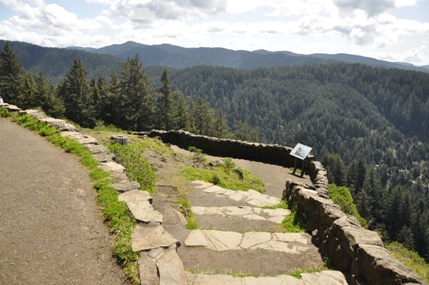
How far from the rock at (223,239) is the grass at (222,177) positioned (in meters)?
4.58

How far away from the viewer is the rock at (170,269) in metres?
3.77

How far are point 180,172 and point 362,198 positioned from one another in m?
83.7

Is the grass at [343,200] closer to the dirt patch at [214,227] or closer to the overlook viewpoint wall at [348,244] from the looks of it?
the overlook viewpoint wall at [348,244]

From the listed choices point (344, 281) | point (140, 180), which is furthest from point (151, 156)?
point (344, 281)

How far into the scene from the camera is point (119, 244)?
444 cm

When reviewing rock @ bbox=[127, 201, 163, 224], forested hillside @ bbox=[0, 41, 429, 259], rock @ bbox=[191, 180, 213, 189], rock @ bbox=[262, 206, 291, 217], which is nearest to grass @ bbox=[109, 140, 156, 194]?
rock @ bbox=[191, 180, 213, 189]

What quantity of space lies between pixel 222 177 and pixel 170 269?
8265mm

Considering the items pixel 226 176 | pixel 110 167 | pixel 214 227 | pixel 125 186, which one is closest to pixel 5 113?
pixel 110 167

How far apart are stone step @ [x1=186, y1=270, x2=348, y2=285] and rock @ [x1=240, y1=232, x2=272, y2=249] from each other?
4.42ft

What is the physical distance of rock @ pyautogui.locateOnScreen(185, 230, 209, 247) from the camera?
223 inches

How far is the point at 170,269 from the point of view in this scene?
396cm

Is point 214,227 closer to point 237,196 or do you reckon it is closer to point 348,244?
point 237,196

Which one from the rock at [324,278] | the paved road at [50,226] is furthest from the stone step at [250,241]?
the paved road at [50,226]

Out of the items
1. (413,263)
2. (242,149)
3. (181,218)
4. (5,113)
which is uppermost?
(5,113)
